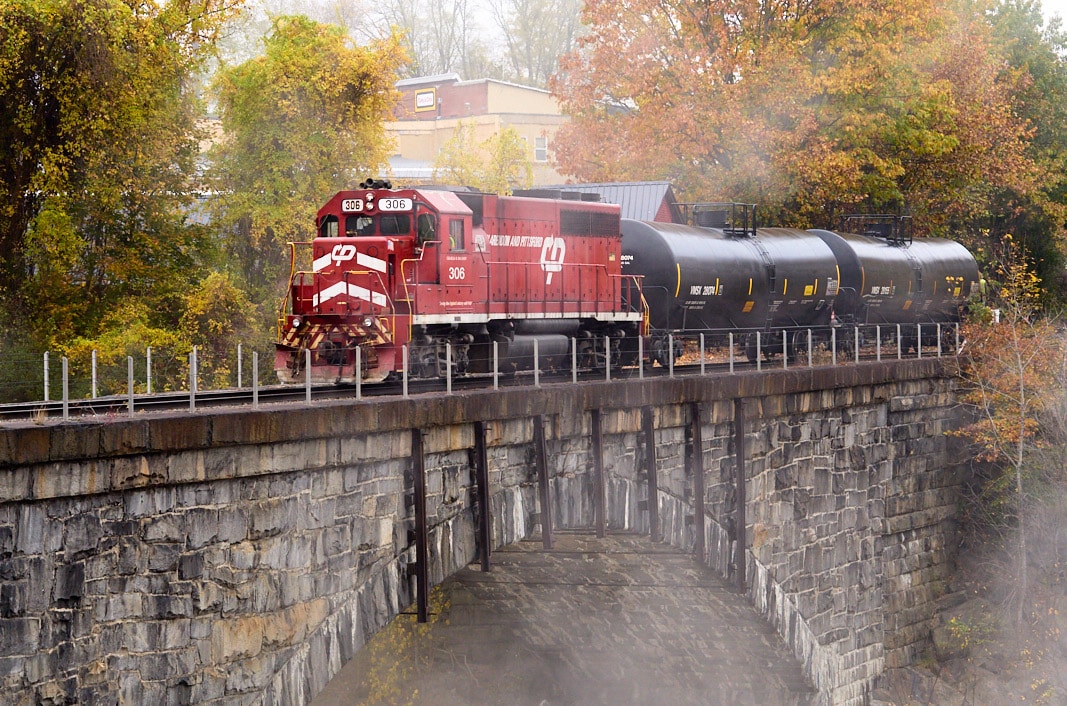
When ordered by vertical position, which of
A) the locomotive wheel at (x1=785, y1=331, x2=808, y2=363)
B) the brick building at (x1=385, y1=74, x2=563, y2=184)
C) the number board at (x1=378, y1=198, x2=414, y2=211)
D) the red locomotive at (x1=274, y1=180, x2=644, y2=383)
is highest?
the brick building at (x1=385, y1=74, x2=563, y2=184)

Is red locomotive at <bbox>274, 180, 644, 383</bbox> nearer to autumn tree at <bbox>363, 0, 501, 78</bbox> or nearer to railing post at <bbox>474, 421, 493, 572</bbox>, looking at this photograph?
railing post at <bbox>474, 421, 493, 572</bbox>

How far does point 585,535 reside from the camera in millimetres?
20578

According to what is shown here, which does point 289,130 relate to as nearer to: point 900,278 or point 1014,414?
point 900,278

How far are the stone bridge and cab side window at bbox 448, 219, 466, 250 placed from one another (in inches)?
147

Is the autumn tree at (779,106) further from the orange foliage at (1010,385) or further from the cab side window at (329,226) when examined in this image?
the cab side window at (329,226)

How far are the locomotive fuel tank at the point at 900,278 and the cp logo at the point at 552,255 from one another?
1130 centimetres

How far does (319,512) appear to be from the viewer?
45.0ft

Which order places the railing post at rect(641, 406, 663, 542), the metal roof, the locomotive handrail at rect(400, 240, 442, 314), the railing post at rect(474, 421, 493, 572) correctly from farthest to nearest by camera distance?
1. the metal roof
2. the railing post at rect(641, 406, 663, 542)
3. the locomotive handrail at rect(400, 240, 442, 314)
4. the railing post at rect(474, 421, 493, 572)

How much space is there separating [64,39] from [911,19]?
2551cm

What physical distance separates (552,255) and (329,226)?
174 inches

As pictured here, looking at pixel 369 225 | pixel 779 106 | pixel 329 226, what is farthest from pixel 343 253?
pixel 779 106

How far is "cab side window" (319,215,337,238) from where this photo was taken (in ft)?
66.6

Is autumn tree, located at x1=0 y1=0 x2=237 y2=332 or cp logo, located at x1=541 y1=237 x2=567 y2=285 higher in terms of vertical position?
autumn tree, located at x1=0 y1=0 x2=237 y2=332

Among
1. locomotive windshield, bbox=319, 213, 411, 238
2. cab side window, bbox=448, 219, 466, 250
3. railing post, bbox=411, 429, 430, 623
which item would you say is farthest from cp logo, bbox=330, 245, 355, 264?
railing post, bbox=411, 429, 430, 623
